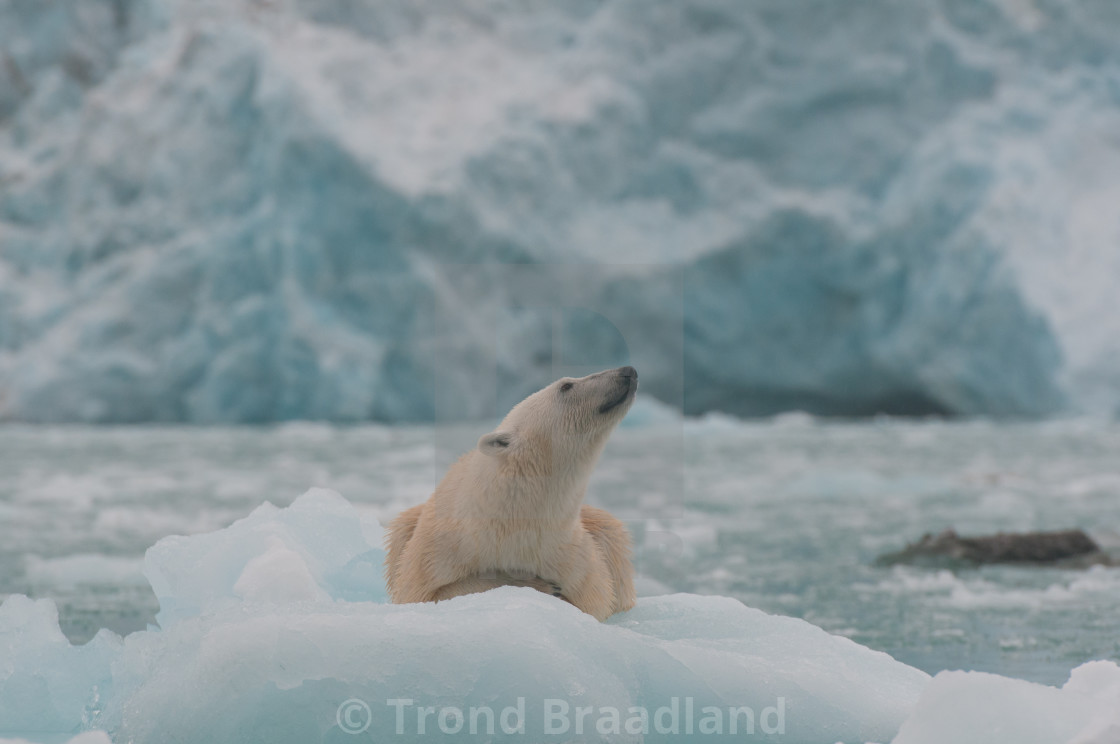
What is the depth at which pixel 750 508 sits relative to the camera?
8273 mm

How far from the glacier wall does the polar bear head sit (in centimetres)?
1445

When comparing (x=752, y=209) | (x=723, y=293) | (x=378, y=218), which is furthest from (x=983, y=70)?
(x=378, y=218)

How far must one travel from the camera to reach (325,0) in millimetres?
18781

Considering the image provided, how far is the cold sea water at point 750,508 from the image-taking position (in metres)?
4.22

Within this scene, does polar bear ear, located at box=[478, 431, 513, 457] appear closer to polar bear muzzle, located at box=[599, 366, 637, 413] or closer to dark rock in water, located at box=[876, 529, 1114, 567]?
polar bear muzzle, located at box=[599, 366, 637, 413]

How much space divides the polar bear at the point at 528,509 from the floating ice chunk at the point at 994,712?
91 cm

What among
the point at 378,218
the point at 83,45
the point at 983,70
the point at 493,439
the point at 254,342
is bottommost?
the point at 493,439

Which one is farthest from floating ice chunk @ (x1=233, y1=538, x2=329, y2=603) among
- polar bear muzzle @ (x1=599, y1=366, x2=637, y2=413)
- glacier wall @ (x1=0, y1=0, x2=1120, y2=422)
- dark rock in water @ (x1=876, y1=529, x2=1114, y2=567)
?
glacier wall @ (x1=0, y1=0, x2=1120, y2=422)

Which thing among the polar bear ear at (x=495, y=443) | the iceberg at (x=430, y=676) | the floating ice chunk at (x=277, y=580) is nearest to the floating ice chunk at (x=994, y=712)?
the iceberg at (x=430, y=676)

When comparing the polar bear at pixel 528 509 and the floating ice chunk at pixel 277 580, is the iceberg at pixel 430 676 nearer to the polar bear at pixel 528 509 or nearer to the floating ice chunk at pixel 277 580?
the polar bear at pixel 528 509

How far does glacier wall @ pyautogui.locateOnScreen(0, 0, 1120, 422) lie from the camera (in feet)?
56.9

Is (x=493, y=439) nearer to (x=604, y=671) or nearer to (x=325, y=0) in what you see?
(x=604, y=671)

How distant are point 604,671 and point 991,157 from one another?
17596 millimetres

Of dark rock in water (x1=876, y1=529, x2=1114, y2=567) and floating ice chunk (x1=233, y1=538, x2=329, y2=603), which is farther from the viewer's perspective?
dark rock in water (x1=876, y1=529, x2=1114, y2=567)
